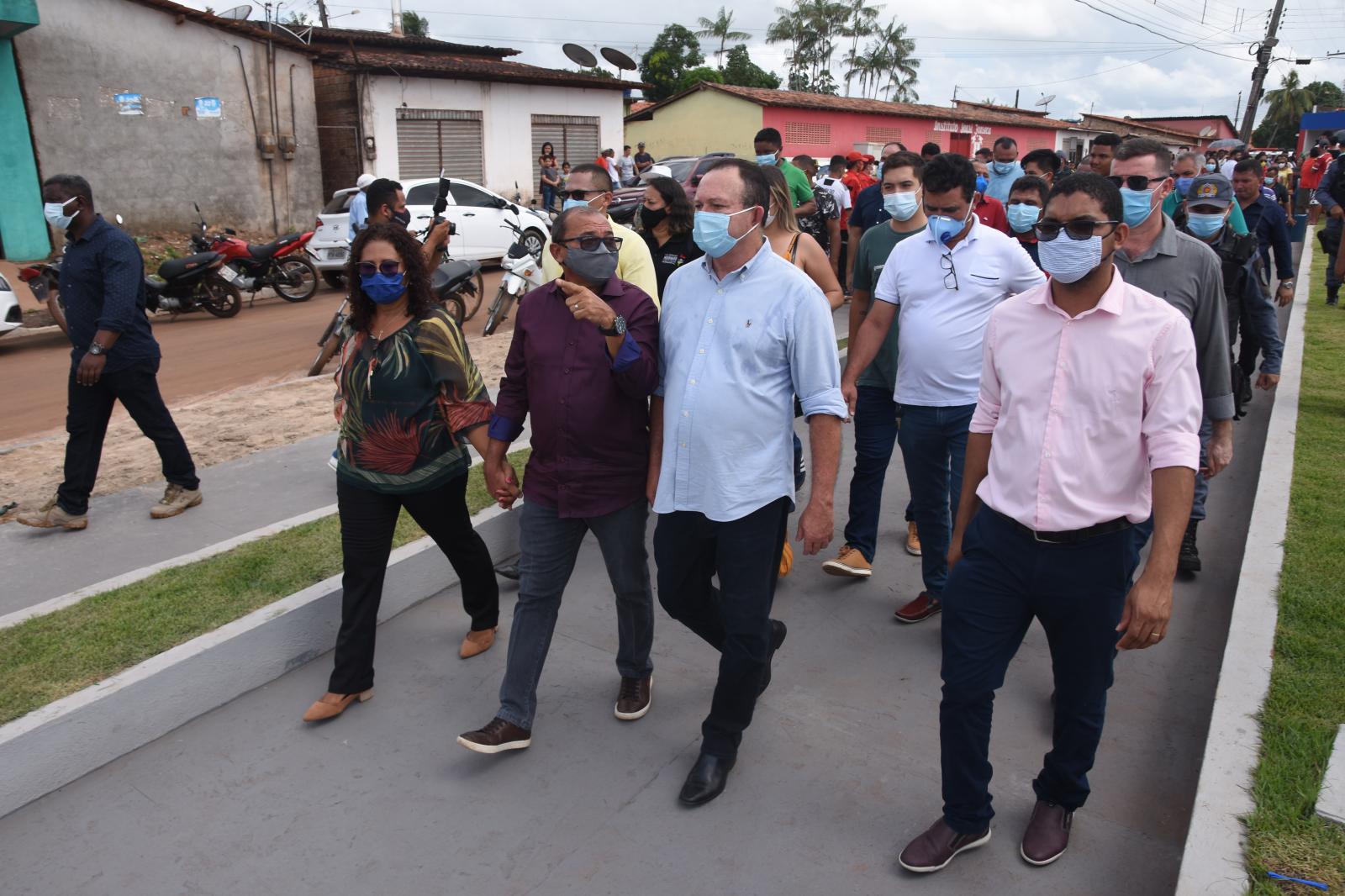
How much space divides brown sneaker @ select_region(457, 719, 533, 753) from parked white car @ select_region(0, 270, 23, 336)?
9.71 metres

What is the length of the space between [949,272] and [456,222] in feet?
44.0

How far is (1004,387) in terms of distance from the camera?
2.80m

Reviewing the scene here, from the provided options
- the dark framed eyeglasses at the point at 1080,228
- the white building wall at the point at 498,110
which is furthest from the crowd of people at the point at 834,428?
the white building wall at the point at 498,110

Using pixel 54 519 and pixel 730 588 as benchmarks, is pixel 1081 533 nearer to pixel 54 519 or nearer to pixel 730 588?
pixel 730 588

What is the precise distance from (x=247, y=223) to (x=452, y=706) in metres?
18.6

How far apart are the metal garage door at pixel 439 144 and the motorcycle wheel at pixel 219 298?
10178 mm

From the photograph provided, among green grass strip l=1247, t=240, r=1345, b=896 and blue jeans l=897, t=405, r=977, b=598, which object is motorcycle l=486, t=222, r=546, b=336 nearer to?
blue jeans l=897, t=405, r=977, b=598

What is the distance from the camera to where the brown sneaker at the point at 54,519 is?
5.46 meters

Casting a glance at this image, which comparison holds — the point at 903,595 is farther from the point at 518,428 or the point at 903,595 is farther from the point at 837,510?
the point at 518,428

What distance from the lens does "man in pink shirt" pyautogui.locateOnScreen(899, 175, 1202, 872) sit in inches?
100

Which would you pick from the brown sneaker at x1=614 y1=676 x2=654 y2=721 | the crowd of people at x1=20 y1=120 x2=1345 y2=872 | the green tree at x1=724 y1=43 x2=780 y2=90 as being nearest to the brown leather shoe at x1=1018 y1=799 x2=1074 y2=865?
the crowd of people at x1=20 y1=120 x2=1345 y2=872

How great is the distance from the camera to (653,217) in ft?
18.4

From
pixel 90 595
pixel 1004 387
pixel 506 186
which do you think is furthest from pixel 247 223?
pixel 1004 387

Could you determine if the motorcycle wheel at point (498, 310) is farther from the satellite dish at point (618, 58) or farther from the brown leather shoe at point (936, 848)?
the satellite dish at point (618, 58)
